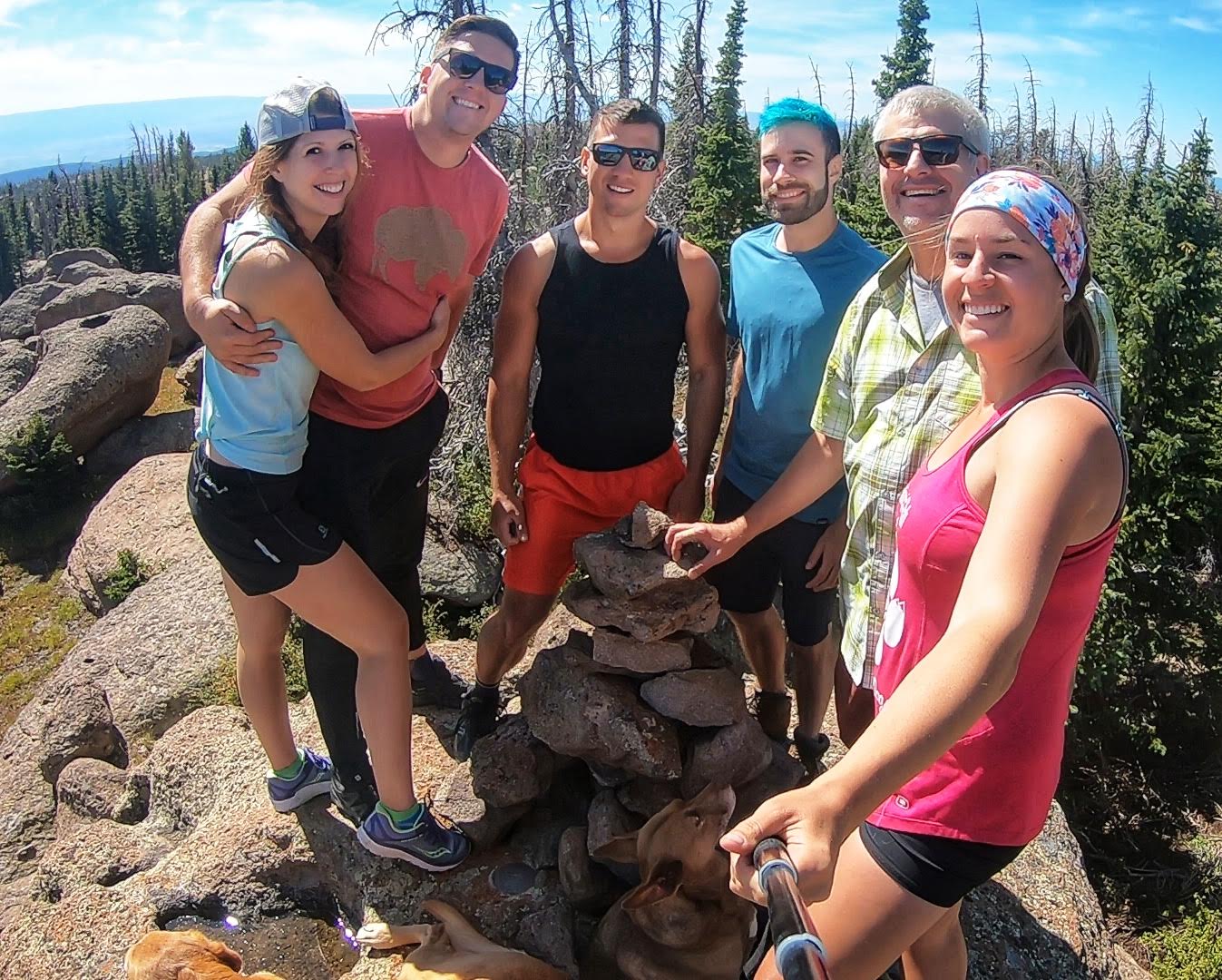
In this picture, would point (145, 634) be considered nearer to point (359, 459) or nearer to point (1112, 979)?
point (359, 459)

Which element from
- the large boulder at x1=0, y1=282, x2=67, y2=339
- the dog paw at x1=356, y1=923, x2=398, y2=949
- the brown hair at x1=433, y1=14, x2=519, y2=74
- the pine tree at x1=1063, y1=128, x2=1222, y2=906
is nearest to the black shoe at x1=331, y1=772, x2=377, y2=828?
the dog paw at x1=356, y1=923, x2=398, y2=949

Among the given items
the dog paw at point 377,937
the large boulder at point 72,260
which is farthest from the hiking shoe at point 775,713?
the large boulder at point 72,260

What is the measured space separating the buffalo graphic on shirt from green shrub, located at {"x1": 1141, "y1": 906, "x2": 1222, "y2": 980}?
30.4 ft

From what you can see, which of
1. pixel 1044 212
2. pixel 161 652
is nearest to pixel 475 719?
pixel 1044 212

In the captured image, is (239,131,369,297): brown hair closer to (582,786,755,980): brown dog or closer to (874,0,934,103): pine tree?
(582,786,755,980): brown dog

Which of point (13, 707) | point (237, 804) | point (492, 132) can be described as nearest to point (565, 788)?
point (237, 804)

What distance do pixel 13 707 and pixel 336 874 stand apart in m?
13.9

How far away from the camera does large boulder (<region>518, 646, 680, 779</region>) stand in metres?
4.16

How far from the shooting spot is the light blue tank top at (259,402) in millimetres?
3416

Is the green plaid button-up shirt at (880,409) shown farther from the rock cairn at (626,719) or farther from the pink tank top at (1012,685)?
the rock cairn at (626,719)

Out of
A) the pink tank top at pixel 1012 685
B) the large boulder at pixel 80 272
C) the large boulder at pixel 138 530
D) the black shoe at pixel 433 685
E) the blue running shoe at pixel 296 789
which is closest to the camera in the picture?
the pink tank top at pixel 1012 685

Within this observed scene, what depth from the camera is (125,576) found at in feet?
46.2

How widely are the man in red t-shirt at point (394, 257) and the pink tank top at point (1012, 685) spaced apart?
8.03 feet

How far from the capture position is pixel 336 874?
455cm
